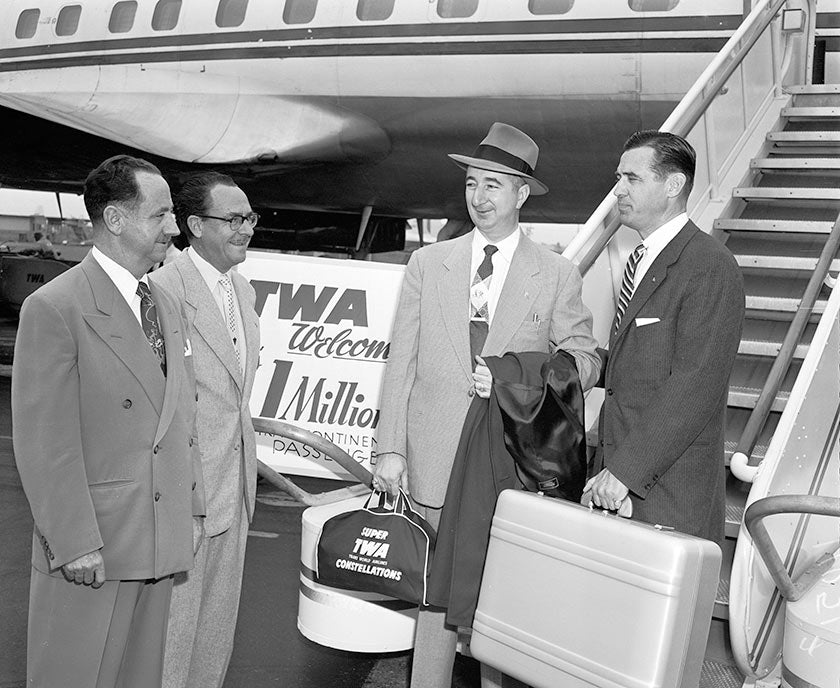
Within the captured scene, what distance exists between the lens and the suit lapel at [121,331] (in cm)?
226

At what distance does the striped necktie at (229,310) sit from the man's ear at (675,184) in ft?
4.39

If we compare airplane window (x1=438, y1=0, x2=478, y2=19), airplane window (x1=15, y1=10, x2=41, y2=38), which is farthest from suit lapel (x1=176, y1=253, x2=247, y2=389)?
airplane window (x1=15, y1=10, x2=41, y2=38)

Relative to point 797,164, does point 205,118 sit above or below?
above

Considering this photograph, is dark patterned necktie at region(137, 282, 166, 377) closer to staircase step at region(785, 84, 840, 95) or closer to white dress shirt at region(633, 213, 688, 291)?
white dress shirt at region(633, 213, 688, 291)

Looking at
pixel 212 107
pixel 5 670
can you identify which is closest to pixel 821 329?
pixel 5 670

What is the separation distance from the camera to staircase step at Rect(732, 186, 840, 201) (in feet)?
16.2

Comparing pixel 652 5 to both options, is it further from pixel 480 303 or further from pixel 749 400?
pixel 480 303

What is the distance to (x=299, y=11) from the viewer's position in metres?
9.58

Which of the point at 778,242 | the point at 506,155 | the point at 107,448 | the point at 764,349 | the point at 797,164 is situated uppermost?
the point at 797,164

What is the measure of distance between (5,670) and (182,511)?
1597 mm

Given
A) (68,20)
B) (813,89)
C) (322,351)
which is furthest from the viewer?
(68,20)

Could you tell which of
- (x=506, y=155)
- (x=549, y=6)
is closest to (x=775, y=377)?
(x=506, y=155)

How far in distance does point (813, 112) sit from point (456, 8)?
12.6 ft

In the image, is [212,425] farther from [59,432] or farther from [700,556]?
[700,556]
